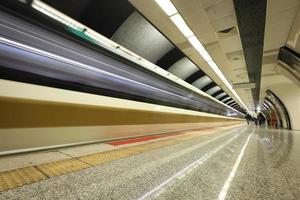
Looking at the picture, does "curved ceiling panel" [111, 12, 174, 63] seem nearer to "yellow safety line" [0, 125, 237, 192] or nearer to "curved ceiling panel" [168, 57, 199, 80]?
"curved ceiling panel" [168, 57, 199, 80]

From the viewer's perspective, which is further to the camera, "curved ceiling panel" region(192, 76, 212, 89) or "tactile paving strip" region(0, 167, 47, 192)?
"curved ceiling panel" region(192, 76, 212, 89)

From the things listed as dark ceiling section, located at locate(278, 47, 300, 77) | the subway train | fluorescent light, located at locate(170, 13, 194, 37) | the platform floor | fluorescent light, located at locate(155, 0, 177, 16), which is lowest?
the platform floor

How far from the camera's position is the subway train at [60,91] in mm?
2279

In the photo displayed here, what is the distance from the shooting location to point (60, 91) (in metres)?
2.90

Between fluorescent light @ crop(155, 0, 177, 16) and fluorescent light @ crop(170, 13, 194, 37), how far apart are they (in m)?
0.14

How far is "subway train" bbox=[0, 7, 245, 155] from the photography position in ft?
7.48

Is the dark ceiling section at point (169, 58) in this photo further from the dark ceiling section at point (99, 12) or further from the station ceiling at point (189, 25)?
the dark ceiling section at point (99, 12)

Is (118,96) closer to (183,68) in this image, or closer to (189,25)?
(189,25)

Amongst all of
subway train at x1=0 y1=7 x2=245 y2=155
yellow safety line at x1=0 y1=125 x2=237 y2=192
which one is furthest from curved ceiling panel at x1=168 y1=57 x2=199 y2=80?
yellow safety line at x1=0 y1=125 x2=237 y2=192

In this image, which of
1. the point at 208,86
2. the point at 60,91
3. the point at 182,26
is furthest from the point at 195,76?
the point at 60,91

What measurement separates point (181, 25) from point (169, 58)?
2.08 metres

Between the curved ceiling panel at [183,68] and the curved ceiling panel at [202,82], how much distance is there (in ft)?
4.51

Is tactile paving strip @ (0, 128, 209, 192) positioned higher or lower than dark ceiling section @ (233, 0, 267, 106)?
lower

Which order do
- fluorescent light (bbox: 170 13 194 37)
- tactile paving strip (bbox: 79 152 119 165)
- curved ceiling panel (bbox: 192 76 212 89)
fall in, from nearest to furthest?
tactile paving strip (bbox: 79 152 119 165), fluorescent light (bbox: 170 13 194 37), curved ceiling panel (bbox: 192 76 212 89)
